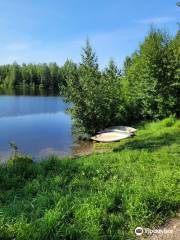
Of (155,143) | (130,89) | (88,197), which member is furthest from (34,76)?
(88,197)

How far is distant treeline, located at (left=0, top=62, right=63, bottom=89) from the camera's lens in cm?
9812

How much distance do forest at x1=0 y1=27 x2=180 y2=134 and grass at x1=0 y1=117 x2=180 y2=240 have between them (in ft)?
25.5

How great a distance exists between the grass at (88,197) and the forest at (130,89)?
7774mm

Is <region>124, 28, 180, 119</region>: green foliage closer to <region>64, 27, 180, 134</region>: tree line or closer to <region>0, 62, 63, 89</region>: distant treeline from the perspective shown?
<region>64, 27, 180, 134</region>: tree line

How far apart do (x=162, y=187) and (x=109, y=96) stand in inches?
442

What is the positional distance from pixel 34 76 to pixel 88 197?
326 feet

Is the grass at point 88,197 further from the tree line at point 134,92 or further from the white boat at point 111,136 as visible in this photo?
the tree line at point 134,92

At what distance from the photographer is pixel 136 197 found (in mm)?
4590

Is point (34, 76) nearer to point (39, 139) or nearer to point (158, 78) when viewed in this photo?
point (39, 139)

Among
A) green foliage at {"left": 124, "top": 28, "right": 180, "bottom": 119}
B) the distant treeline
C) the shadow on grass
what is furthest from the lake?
the distant treeline

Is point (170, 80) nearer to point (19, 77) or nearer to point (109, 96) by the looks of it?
point (109, 96)

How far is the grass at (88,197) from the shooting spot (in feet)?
12.6

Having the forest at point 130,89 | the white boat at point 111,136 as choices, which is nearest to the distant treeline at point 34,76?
the forest at point 130,89

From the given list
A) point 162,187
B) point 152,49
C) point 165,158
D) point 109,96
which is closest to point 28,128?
point 109,96
